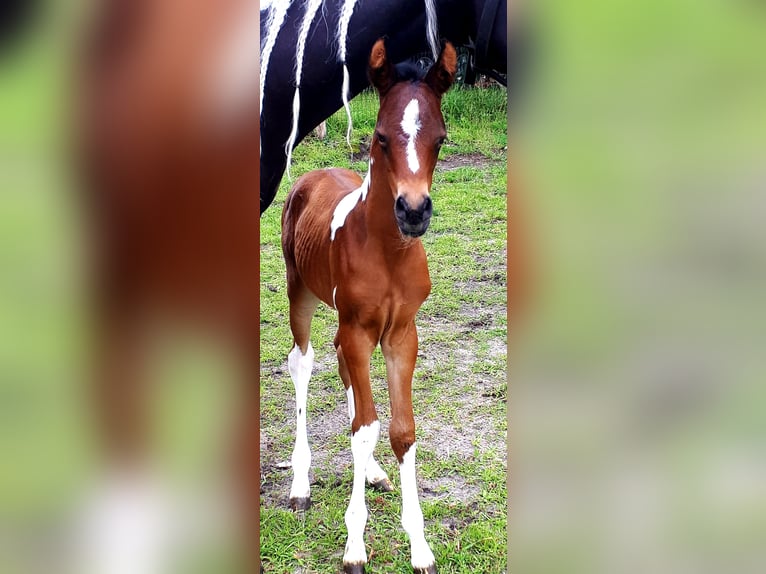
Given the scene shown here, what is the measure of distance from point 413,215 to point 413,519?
96 cm

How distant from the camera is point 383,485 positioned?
7.49 feet

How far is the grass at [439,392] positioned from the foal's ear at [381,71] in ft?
1.74

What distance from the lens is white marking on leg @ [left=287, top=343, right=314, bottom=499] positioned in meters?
2.23

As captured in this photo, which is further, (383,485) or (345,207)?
(383,485)

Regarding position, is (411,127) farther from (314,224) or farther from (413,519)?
(413,519)

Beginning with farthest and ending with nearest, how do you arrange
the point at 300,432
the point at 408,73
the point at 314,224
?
the point at 300,432
the point at 314,224
the point at 408,73
